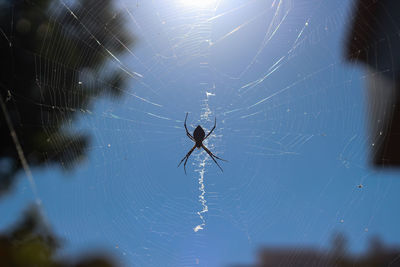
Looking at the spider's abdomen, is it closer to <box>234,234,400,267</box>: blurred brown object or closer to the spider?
the spider

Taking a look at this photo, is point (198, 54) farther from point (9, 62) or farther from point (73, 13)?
point (9, 62)

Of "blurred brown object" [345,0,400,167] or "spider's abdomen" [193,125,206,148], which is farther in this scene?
"spider's abdomen" [193,125,206,148]

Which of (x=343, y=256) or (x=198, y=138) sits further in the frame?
(x=198, y=138)

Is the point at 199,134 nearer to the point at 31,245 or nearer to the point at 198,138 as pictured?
the point at 198,138

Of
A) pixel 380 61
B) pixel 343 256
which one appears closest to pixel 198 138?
pixel 343 256

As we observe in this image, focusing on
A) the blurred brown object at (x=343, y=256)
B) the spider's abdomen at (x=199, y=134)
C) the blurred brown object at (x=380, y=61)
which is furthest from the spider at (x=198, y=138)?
the blurred brown object at (x=380, y=61)

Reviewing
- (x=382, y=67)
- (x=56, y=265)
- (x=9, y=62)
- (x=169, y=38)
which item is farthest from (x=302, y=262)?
(x=9, y=62)

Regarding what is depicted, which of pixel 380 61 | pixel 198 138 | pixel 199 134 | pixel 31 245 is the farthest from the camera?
pixel 198 138

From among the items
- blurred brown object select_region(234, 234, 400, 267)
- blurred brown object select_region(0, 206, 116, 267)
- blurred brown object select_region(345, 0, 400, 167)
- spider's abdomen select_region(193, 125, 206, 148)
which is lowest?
blurred brown object select_region(0, 206, 116, 267)

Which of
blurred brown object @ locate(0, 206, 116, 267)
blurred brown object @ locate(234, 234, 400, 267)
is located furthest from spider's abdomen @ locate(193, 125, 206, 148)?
blurred brown object @ locate(0, 206, 116, 267)

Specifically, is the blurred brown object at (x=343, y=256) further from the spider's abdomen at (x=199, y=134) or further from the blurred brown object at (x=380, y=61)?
the spider's abdomen at (x=199, y=134)
